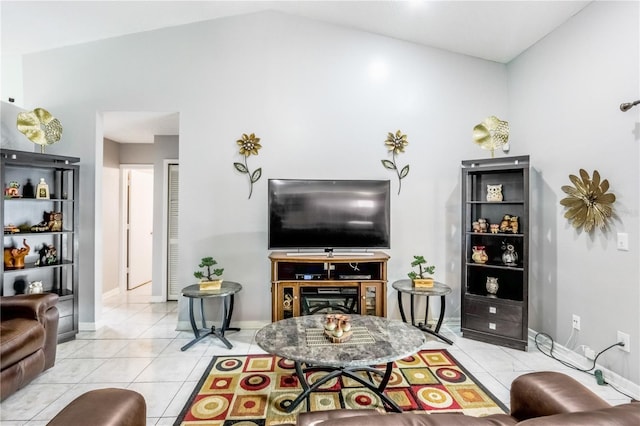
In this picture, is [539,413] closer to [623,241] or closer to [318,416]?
[318,416]

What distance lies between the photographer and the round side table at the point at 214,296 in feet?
10.1

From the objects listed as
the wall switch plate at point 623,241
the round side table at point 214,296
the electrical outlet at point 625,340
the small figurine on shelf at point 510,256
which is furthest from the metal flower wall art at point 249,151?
the electrical outlet at point 625,340

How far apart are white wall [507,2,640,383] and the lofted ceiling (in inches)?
11.8

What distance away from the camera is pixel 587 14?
Answer: 9.04 ft

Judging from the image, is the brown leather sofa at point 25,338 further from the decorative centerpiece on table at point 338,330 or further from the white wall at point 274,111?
the decorative centerpiece on table at point 338,330

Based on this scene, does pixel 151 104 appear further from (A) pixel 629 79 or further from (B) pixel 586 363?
(B) pixel 586 363

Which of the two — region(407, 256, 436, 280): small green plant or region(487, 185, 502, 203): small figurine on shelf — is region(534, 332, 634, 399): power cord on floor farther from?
region(487, 185, 502, 203): small figurine on shelf

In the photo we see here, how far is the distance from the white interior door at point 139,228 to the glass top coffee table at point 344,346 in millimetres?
4124

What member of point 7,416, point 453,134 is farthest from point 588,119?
point 7,416

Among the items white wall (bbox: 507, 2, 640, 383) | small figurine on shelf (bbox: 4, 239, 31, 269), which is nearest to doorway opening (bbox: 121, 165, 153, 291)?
small figurine on shelf (bbox: 4, 239, 31, 269)

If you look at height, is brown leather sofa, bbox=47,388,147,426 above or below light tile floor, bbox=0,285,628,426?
above

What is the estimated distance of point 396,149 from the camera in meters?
3.75

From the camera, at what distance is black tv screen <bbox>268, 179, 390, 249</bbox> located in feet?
11.3

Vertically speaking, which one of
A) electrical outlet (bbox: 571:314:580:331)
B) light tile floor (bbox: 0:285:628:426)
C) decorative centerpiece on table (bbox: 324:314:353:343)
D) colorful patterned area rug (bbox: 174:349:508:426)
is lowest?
light tile floor (bbox: 0:285:628:426)
